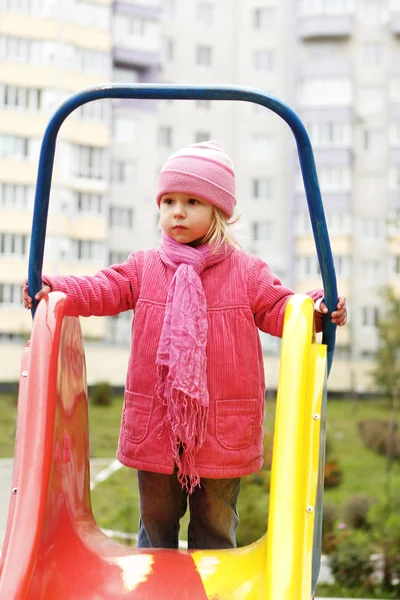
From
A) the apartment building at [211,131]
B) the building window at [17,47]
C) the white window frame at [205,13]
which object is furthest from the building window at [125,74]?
the white window frame at [205,13]

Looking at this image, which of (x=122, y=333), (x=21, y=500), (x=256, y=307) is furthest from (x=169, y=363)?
(x=122, y=333)

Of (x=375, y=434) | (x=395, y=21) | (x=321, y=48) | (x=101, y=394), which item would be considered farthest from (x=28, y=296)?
(x=395, y=21)

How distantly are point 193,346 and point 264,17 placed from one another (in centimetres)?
1039

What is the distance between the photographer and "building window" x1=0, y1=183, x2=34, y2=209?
423 inches

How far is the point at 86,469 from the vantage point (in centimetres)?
184

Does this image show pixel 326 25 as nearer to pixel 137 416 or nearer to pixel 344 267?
pixel 344 267

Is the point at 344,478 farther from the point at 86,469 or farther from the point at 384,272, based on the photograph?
the point at 86,469

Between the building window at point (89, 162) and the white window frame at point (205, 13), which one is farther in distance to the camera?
the white window frame at point (205, 13)

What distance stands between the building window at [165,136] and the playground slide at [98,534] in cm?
966

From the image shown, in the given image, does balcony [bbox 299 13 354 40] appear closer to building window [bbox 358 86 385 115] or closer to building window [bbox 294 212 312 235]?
building window [bbox 358 86 385 115]

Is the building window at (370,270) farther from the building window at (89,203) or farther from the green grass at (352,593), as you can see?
the green grass at (352,593)

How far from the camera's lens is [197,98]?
1.70m

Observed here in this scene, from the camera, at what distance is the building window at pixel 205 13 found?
11547 millimetres

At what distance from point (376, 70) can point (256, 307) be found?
10.1m
